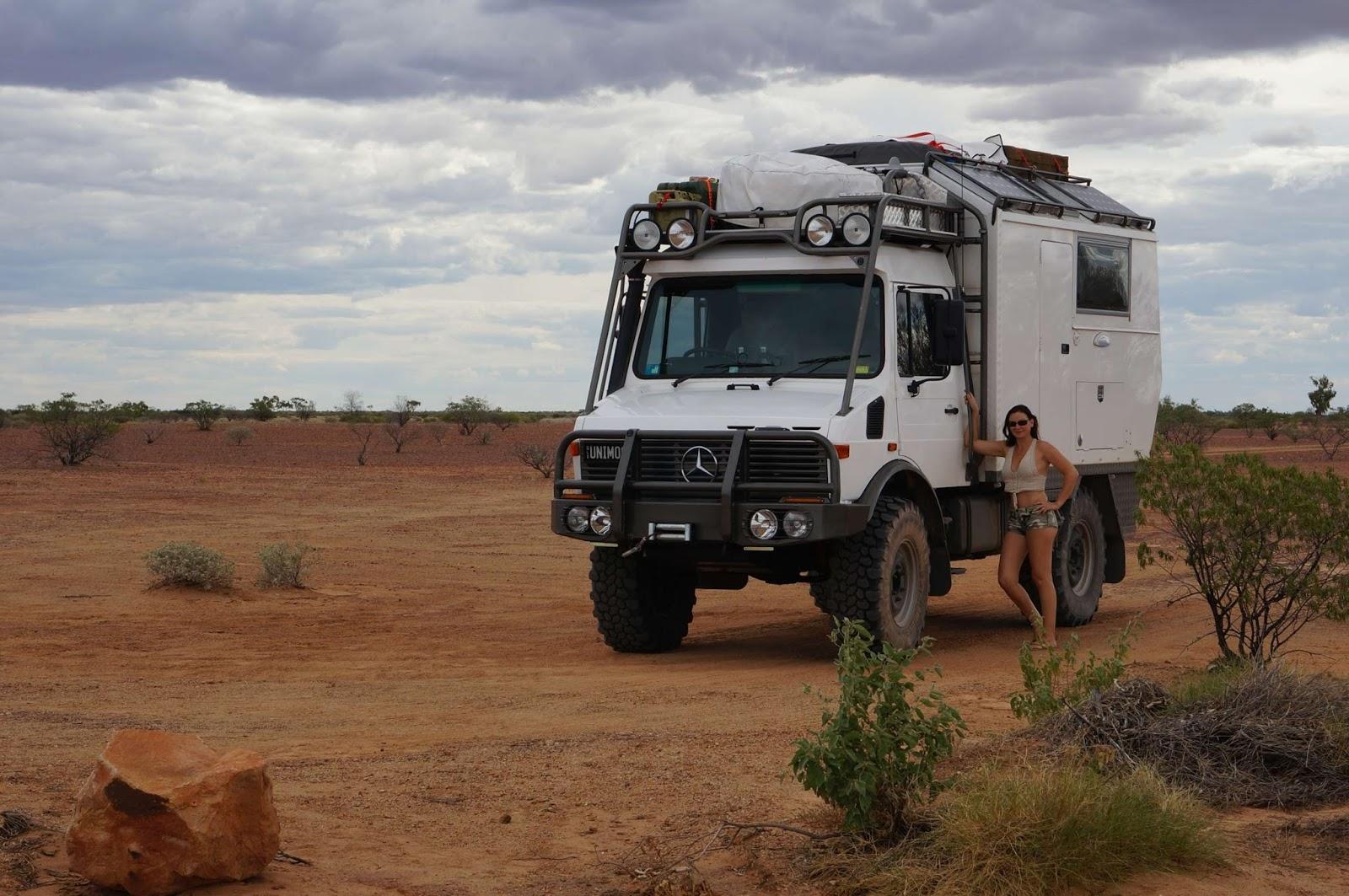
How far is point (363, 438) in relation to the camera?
195ft

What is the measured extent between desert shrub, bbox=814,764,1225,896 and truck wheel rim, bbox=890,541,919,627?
5.34 m

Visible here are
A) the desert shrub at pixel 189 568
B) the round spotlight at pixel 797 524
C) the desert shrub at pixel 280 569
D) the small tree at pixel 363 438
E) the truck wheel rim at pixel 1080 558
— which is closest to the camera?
the round spotlight at pixel 797 524

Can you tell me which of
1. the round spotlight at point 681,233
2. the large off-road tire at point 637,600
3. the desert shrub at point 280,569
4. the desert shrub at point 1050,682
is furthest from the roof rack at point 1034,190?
the desert shrub at point 280,569

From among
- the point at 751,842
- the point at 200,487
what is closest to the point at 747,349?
the point at 751,842

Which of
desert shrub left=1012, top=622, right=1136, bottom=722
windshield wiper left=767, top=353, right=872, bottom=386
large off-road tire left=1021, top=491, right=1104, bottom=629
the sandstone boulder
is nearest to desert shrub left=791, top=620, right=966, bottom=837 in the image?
desert shrub left=1012, top=622, right=1136, bottom=722

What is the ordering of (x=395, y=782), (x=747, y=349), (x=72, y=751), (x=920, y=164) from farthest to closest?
(x=920, y=164), (x=747, y=349), (x=72, y=751), (x=395, y=782)

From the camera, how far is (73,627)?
1323 centimetres

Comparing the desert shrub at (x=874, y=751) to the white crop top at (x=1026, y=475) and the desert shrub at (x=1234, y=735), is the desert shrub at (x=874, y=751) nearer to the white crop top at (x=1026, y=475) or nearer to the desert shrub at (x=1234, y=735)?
the desert shrub at (x=1234, y=735)

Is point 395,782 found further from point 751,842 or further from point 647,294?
point 647,294

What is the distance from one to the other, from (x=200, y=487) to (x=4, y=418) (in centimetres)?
4569

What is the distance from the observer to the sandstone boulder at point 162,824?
546cm

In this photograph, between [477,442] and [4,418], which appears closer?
[477,442]

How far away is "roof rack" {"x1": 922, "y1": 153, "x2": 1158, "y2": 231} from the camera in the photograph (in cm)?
1242

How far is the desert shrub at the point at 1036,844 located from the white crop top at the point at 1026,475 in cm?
570
